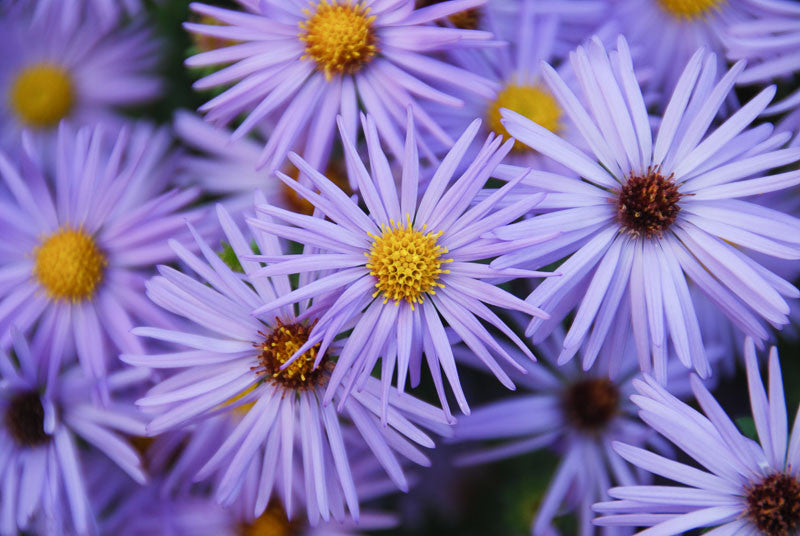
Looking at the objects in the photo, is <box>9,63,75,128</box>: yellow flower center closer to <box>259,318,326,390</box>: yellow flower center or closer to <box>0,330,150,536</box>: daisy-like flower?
<box>0,330,150,536</box>: daisy-like flower

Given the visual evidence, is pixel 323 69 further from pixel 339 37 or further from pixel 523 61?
pixel 523 61

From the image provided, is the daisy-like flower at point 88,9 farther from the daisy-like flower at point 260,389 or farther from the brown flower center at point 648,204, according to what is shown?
the brown flower center at point 648,204

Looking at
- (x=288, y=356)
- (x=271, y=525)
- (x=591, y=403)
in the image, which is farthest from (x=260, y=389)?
(x=591, y=403)

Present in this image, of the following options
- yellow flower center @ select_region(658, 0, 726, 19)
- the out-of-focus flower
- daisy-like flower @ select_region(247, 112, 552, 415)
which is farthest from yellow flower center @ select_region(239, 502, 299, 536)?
yellow flower center @ select_region(658, 0, 726, 19)

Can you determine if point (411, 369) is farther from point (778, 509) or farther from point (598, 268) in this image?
point (778, 509)

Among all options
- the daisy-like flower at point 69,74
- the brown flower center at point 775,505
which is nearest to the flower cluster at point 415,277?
the brown flower center at point 775,505
